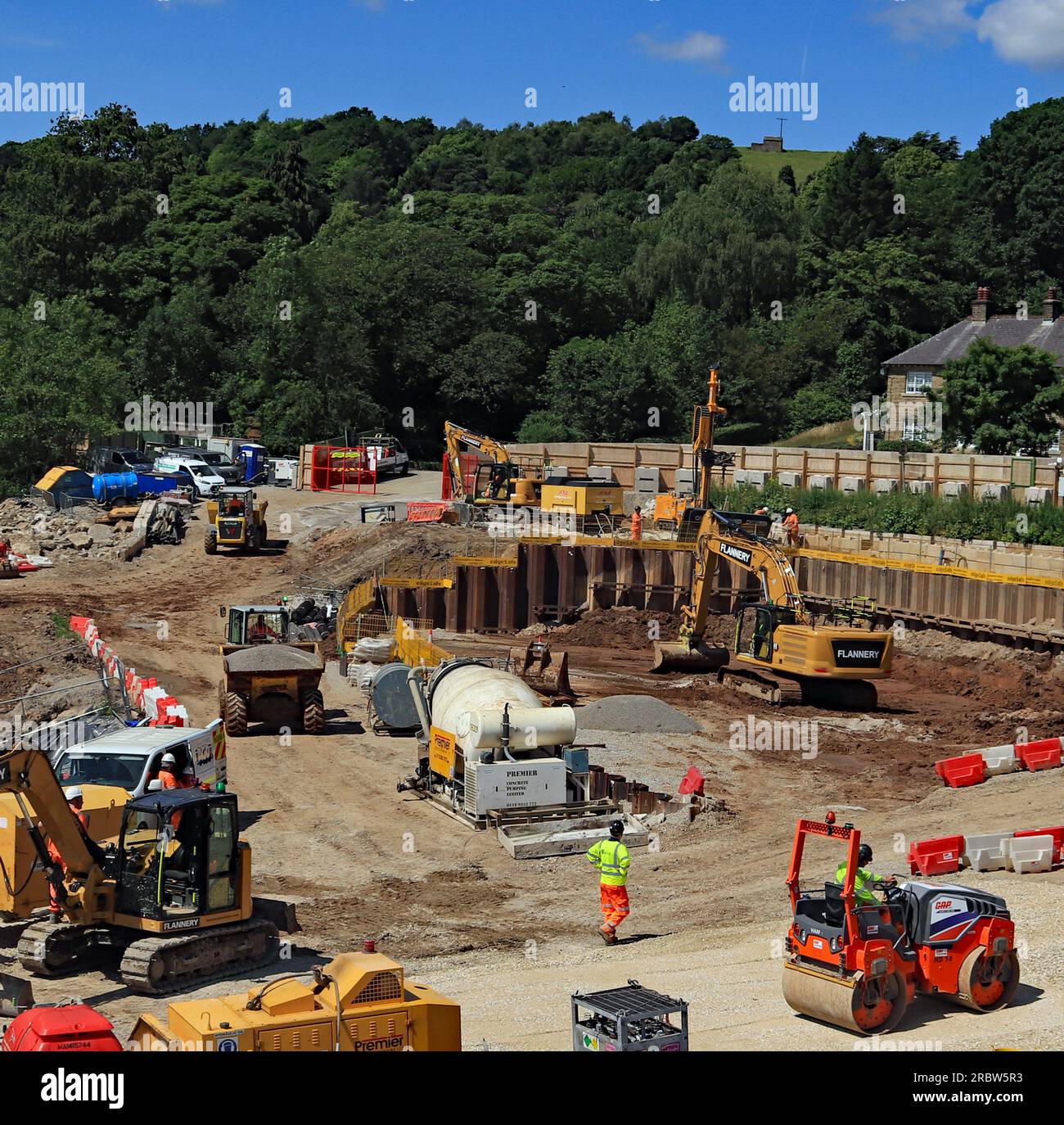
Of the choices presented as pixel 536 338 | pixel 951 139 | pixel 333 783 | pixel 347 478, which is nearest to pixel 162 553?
pixel 347 478

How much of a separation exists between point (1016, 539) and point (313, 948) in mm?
34408

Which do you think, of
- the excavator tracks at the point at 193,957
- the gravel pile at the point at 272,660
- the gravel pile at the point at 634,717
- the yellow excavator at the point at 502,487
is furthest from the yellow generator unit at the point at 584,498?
the excavator tracks at the point at 193,957

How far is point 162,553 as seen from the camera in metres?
51.6

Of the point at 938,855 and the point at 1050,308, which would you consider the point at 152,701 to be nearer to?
the point at 938,855

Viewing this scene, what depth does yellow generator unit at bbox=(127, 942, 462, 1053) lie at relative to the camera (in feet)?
37.0

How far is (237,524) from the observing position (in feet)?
163

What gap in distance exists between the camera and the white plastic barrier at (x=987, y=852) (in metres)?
20.7

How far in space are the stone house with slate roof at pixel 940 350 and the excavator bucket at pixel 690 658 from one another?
33.8 metres

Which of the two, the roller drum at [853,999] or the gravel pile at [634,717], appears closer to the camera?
the roller drum at [853,999]

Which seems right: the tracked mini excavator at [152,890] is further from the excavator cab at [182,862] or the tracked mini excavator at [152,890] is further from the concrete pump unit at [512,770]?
the concrete pump unit at [512,770]

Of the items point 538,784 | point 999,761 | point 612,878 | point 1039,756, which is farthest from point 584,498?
point 612,878

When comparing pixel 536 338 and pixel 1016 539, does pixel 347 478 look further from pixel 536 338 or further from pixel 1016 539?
pixel 1016 539

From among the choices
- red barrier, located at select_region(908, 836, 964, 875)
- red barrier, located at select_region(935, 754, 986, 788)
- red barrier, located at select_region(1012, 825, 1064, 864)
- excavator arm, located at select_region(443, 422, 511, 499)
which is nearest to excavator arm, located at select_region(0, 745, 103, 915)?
red barrier, located at select_region(908, 836, 964, 875)
